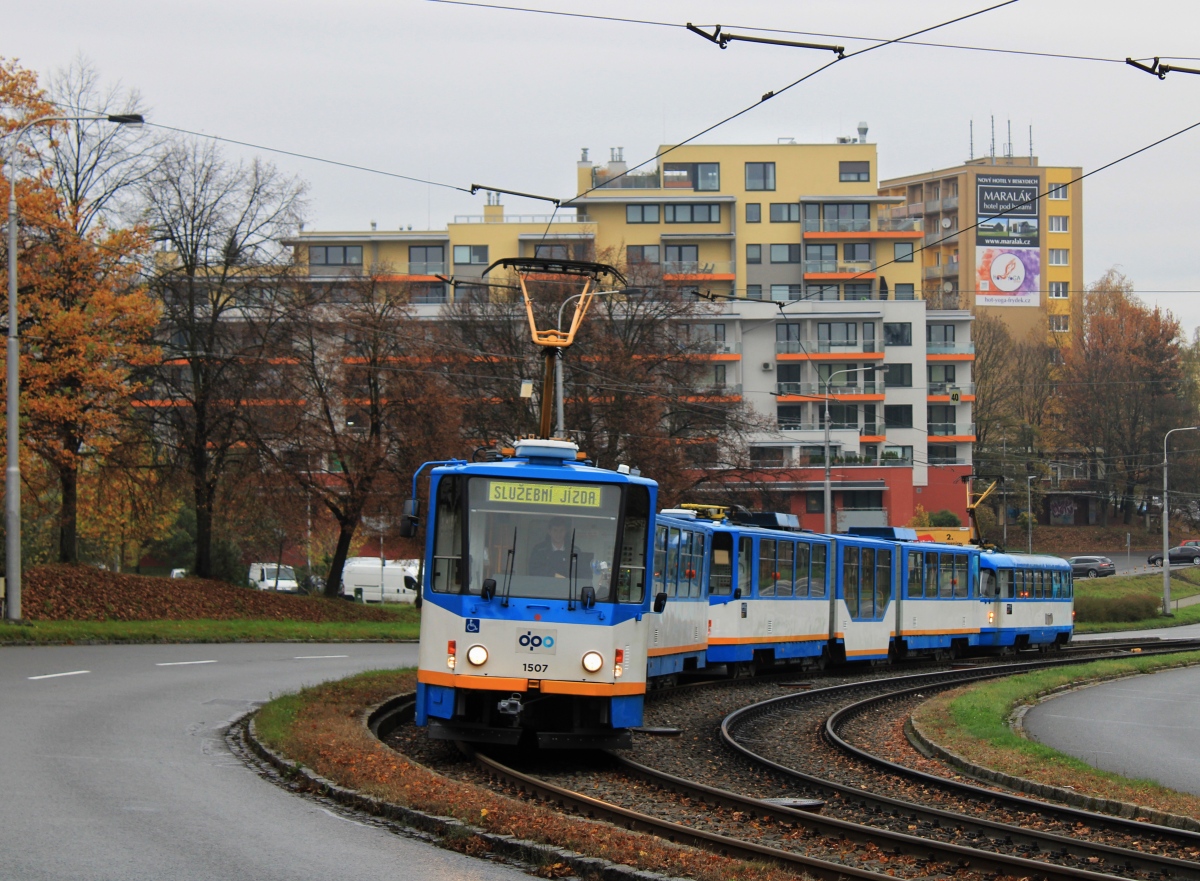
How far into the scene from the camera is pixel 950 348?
281 ft

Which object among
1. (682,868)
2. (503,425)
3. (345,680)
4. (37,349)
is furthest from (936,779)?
(503,425)

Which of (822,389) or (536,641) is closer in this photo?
(536,641)

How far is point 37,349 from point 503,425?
64.1ft

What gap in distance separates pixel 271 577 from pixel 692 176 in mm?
33448

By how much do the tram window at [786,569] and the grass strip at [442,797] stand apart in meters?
11.5

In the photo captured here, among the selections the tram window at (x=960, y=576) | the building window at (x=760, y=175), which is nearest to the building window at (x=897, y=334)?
the building window at (x=760, y=175)

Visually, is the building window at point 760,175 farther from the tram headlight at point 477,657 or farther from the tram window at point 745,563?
the tram headlight at point 477,657

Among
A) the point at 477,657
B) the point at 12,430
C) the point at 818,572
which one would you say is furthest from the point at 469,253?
the point at 477,657

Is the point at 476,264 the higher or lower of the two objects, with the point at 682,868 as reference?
higher

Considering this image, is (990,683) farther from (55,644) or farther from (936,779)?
(55,644)

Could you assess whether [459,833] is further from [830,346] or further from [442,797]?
[830,346]

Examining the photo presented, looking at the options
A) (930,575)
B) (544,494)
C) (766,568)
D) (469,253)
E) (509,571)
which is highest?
(469,253)

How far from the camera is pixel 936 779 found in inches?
529

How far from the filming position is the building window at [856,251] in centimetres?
8531
